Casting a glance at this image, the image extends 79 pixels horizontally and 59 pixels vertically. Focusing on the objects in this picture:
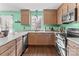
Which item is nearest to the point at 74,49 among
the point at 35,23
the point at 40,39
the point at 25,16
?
the point at 40,39

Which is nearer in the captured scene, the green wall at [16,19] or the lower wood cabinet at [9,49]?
the lower wood cabinet at [9,49]

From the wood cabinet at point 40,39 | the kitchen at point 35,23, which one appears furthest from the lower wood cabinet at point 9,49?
the wood cabinet at point 40,39

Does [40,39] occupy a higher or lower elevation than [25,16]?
lower

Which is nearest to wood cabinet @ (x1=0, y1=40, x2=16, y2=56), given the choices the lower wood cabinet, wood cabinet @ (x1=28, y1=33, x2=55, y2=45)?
the lower wood cabinet

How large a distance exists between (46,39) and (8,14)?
8.08 ft

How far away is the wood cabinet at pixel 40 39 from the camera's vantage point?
6.09 m

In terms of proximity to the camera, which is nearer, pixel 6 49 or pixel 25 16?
pixel 6 49

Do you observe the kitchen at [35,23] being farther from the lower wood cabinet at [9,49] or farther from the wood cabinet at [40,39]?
the lower wood cabinet at [9,49]

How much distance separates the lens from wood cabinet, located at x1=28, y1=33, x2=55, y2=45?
20.0 ft

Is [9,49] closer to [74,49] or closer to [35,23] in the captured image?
[74,49]

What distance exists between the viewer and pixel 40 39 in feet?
20.2

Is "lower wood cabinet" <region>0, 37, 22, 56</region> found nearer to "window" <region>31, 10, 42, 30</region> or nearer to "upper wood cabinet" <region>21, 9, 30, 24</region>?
"upper wood cabinet" <region>21, 9, 30, 24</region>

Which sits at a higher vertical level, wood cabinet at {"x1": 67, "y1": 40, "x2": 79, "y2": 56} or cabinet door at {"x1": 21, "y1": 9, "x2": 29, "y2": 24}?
cabinet door at {"x1": 21, "y1": 9, "x2": 29, "y2": 24}

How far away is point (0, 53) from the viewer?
1.65 m
